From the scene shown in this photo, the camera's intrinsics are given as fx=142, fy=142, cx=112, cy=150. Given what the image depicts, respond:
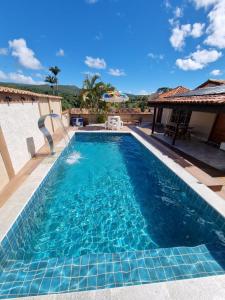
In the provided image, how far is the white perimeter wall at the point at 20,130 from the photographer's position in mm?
4798

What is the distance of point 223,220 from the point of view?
127 inches

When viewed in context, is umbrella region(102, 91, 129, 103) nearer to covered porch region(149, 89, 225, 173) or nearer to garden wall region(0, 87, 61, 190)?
covered porch region(149, 89, 225, 173)

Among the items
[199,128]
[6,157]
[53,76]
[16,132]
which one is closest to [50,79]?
[53,76]

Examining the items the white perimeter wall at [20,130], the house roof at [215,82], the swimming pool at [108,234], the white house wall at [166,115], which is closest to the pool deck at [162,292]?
the swimming pool at [108,234]

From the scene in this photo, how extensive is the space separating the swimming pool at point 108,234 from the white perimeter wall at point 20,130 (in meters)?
1.37

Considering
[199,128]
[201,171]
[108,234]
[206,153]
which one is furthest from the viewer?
[199,128]

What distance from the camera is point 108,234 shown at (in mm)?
3502

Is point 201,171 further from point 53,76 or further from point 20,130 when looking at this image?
point 53,76

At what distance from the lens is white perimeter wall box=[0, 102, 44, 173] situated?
4.80m

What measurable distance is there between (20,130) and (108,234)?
514 cm

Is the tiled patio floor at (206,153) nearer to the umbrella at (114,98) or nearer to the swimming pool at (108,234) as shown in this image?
the swimming pool at (108,234)

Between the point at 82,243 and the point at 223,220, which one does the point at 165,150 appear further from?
the point at 82,243

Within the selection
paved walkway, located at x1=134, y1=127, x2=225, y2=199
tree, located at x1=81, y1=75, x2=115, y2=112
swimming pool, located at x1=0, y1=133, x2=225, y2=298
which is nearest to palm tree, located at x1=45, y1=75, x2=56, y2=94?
tree, located at x1=81, y1=75, x2=115, y2=112

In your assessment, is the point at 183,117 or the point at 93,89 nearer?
the point at 183,117
